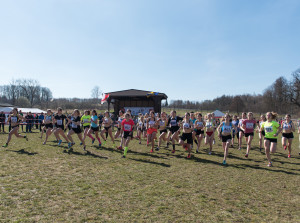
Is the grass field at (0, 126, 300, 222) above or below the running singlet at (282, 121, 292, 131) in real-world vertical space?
below

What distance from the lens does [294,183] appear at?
573 cm

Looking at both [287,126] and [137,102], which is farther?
[137,102]

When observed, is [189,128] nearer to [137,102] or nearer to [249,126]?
[249,126]

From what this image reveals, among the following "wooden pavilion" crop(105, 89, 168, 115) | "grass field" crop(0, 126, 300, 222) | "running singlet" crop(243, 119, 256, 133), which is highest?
"wooden pavilion" crop(105, 89, 168, 115)

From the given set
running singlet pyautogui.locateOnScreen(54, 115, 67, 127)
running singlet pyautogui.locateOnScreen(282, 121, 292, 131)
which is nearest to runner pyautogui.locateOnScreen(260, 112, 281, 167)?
running singlet pyautogui.locateOnScreen(282, 121, 292, 131)

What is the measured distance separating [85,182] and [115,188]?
99 cm

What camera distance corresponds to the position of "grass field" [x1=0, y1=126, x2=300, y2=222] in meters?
3.73

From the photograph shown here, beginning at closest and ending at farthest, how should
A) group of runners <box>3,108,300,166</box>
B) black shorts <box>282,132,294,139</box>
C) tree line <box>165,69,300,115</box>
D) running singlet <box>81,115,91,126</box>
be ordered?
group of runners <box>3,108,300,166</box> < black shorts <box>282,132,294,139</box> < running singlet <box>81,115,91,126</box> < tree line <box>165,69,300,115</box>

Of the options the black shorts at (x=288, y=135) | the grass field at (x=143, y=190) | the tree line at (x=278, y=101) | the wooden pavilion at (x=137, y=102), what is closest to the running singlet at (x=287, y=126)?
the black shorts at (x=288, y=135)

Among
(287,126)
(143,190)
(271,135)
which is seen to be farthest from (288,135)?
(143,190)

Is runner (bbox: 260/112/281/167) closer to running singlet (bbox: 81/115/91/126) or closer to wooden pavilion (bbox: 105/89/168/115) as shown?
running singlet (bbox: 81/115/91/126)

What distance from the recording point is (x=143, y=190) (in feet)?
16.2

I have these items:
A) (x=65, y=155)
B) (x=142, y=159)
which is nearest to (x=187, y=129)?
(x=142, y=159)

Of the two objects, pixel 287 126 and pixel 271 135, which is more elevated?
pixel 287 126
